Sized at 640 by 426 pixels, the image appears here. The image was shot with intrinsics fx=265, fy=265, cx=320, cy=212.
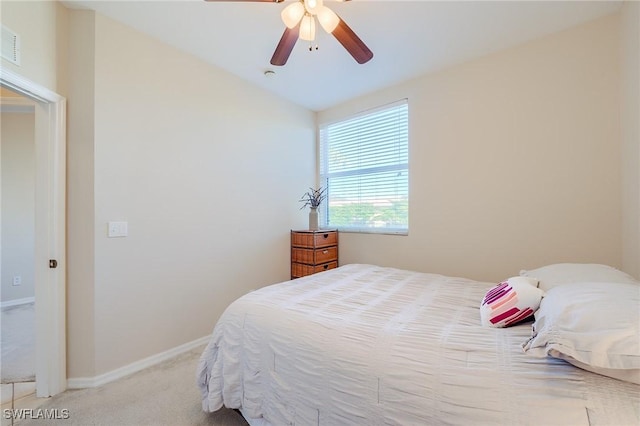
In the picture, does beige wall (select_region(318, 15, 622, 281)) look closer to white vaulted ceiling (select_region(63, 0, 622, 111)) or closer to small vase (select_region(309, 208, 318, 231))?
white vaulted ceiling (select_region(63, 0, 622, 111))

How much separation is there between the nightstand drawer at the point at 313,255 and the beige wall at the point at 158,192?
12.4 inches

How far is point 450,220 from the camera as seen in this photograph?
2566 millimetres

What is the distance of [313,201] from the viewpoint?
3457 mm

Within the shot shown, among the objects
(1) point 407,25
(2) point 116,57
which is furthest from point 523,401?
(2) point 116,57

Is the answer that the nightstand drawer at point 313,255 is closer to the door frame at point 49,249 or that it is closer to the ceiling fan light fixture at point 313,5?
the door frame at point 49,249

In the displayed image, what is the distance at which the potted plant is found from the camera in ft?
10.9

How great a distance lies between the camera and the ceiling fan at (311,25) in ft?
4.98

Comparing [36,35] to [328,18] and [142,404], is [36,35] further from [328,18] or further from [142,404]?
[142,404]

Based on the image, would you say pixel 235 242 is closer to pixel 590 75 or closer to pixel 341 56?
pixel 341 56

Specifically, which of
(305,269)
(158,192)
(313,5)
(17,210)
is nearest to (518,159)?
(313,5)

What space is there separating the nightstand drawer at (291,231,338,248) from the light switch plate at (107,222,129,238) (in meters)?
1.71

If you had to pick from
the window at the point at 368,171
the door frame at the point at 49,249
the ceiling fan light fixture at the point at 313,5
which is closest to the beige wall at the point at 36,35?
the door frame at the point at 49,249

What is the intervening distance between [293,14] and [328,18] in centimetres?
20

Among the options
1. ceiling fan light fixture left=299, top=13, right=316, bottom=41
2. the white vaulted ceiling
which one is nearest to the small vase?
the white vaulted ceiling
